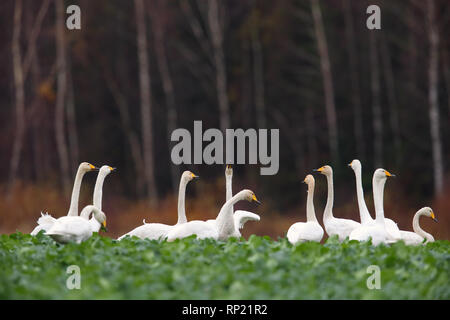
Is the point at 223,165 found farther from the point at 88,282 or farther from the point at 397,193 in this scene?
the point at 88,282

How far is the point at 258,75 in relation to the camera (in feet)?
90.7

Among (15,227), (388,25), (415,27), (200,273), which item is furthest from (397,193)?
(200,273)

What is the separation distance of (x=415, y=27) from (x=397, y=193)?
4431 millimetres

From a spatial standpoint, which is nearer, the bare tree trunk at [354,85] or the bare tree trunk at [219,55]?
the bare tree trunk at [219,55]

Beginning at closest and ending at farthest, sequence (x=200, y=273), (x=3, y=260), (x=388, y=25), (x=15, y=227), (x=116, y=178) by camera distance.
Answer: (x=200, y=273)
(x=3, y=260)
(x=15, y=227)
(x=388, y=25)
(x=116, y=178)

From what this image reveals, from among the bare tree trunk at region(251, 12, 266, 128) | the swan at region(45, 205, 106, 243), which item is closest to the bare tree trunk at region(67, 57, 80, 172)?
the bare tree trunk at region(251, 12, 266, 128)

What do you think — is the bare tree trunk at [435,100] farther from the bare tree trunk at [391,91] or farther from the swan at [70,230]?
the swan at [70,230]

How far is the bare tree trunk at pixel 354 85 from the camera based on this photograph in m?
26.2

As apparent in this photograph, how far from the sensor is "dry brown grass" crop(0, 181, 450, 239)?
753 inches

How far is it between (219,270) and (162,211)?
12.6 metres

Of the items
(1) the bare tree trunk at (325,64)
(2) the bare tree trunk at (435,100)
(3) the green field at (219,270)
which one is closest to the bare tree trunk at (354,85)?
(1) the bare tree trunk at (325,64)

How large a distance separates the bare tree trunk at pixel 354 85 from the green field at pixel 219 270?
15.7 meters
